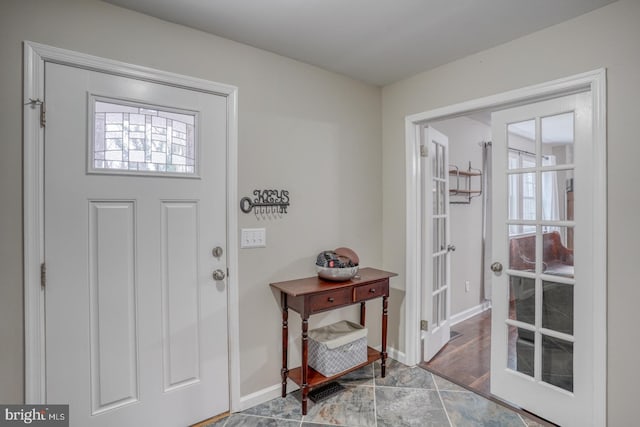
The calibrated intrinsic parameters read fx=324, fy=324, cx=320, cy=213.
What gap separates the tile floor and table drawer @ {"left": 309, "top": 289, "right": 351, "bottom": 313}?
0.66m

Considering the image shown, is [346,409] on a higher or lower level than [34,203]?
lower

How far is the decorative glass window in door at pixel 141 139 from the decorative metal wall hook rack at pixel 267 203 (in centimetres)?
37

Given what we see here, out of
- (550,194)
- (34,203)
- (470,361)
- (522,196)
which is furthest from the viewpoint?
(470,361)

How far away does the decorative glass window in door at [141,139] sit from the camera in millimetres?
1663

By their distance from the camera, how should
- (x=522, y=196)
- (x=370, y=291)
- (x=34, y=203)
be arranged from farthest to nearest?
1. (x=370, y=291)
2. (x=522, y=196)
3. (x=34, y=203)

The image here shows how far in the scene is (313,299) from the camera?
2.03 metres

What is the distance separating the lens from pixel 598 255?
1734mm

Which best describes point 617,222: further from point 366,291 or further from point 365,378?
point 365,378

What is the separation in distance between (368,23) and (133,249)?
1821 millimetres

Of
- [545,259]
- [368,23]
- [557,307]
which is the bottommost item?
[557,307]

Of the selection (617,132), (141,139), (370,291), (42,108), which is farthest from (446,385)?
(42,108)

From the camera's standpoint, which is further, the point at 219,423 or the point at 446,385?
the point at 446,385

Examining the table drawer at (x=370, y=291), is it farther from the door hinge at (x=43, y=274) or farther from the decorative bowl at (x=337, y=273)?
→ the door hinge at (x=43, y=274)

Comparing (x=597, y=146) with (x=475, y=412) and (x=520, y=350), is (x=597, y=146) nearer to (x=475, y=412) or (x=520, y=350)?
(x=520, y=350)
